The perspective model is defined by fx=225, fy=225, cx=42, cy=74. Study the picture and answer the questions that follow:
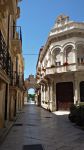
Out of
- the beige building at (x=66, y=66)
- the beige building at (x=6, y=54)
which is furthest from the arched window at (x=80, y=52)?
the beige building at (x=6, y=54)

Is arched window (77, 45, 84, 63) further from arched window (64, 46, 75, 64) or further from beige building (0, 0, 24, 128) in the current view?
beige building (0, 0, 24, 128)

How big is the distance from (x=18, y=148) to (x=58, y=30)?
2049cm

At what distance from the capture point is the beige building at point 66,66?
24131 millimetres

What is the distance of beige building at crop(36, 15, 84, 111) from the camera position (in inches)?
950

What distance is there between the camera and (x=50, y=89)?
2625 cm

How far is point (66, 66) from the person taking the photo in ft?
79.7

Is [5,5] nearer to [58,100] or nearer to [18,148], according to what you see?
[18,148]

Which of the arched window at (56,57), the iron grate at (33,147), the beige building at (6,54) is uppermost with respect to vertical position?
the arched window at (56,57)

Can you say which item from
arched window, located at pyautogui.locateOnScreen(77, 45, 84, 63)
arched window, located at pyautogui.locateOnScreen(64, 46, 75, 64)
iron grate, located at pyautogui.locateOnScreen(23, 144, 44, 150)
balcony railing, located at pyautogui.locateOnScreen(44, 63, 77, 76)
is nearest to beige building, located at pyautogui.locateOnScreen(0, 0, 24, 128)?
iron grate, located at pyautogui.locateOnScreen(23, 144, 44, 150)

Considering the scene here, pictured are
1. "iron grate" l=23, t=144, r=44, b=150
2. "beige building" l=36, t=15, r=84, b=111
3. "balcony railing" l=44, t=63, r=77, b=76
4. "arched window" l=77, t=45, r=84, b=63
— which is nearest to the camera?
A: "iron grate" l=23, t=144, r=44, b=150

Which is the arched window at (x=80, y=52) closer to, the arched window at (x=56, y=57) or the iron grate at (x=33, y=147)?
the arched window at (x=56, y=57)

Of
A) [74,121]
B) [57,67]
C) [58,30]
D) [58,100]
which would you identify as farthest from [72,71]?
[74,121]

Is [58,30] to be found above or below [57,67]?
above

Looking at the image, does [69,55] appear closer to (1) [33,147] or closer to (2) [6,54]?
(2) [6,54]
